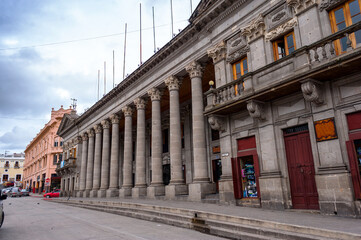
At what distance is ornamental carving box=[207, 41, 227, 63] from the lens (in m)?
15.2

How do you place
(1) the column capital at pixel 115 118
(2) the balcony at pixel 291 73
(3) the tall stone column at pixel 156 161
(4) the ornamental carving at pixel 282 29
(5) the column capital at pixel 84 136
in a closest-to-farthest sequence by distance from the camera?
(2) the balcony at pixel 291 73 → (4) the ornamental carving at pixel 282 29 → (3) the tall stone column at pixel 156 161 → (1) the column capital at pixel 115 118 → (5) the column capital at pixel 84 136

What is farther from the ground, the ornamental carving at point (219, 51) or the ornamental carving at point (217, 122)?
the ornamental carving at point (219, 51)

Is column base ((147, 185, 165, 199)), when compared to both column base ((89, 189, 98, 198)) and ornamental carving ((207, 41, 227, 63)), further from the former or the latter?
column base ((89, 189, 98, 198))

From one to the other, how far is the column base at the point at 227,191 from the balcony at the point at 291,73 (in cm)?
357

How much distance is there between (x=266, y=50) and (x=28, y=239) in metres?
12.2

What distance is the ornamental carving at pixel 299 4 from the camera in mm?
11227

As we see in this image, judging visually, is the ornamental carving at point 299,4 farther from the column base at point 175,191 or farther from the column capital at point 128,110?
Result: the column capital at point 128,110

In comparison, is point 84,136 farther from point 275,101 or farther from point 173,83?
point 275,101

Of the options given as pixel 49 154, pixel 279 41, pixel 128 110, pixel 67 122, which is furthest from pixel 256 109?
pixel 49 154

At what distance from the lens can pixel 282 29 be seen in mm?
12242

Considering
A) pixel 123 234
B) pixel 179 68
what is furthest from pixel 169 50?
pixel 123 234

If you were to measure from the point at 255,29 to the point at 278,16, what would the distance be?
1.23 meters

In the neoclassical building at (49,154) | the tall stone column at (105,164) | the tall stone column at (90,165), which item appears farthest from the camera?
the neoclassical building at (49,154)

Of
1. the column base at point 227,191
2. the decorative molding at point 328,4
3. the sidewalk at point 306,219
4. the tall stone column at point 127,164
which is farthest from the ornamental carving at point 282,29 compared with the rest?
the tall stone column at point 127,164
